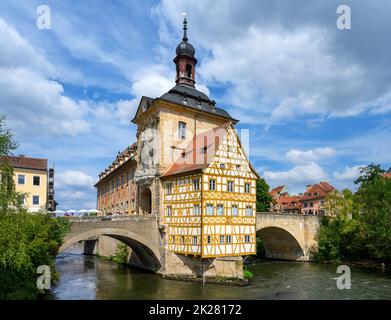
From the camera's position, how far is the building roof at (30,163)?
3603 cm

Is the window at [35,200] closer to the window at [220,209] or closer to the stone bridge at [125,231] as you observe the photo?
the stone bridge at [125,231]

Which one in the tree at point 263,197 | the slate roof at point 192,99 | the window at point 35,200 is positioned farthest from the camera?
the tree at point 263,197

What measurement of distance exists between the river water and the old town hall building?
267cm

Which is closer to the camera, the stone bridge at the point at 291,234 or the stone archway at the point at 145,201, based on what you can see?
the stone archway at the point at 145,201

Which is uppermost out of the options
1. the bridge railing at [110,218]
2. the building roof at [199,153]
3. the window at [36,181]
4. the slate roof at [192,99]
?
the slate roof at [192,99]

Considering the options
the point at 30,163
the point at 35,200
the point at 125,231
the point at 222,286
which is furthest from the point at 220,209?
the point at 30,163

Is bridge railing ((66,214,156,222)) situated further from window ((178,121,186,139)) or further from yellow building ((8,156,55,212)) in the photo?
yellow building ((8,156,55,212))

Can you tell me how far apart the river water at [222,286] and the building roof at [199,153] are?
7.94 metres

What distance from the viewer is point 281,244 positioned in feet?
133

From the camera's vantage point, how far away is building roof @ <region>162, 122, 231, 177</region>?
25.2 m

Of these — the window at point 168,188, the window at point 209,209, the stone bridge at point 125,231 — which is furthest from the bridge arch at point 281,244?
the window at point 209,209

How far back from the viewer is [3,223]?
13352mm

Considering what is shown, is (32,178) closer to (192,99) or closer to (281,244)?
(192,99)

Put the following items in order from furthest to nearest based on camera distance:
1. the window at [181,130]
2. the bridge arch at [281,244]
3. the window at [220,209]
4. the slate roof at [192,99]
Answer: the bridge arch at [281,244] < the slate roof at [192,99] < the window at [181,130] < the window at [220,209]
